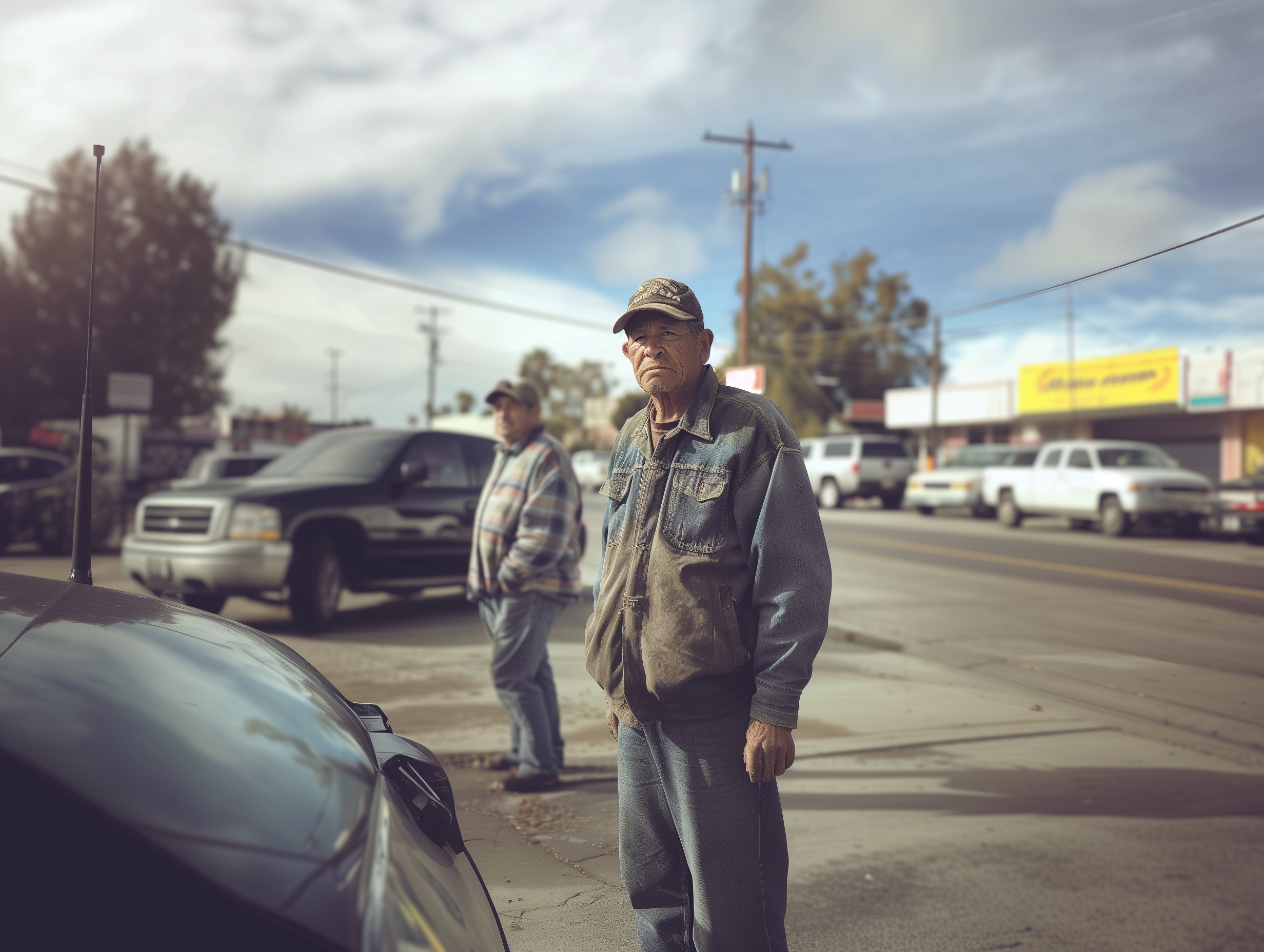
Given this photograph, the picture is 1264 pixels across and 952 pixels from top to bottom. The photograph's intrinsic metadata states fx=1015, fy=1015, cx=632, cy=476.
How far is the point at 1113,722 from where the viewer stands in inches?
233

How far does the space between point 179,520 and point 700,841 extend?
771 centimetres

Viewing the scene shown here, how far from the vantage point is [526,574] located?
4535mm

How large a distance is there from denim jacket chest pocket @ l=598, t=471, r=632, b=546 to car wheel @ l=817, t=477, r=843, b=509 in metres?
26.1

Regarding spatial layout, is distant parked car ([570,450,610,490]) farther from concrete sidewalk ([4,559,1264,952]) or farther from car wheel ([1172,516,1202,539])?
concrete sidewalk ([4,559,1264,952])

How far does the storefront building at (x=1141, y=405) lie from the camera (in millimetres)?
29141

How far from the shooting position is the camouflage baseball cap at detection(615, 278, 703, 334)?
7.98 feet

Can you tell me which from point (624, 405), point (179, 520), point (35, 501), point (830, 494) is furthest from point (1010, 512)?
point (624, 405)

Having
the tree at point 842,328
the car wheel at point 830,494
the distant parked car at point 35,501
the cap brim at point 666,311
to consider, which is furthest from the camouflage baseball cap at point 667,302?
the tree at point 842,328

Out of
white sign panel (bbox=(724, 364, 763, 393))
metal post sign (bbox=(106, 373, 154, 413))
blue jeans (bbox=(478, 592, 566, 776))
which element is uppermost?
white sign panel (bbox=(724, 364, 763, 393))

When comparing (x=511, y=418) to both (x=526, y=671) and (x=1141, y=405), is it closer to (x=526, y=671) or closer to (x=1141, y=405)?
(x=526, y=671)

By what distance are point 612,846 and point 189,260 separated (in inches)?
1400

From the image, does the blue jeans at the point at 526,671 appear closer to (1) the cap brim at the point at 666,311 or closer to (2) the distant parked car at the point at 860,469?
(1) the cap brim at the point at 666,311

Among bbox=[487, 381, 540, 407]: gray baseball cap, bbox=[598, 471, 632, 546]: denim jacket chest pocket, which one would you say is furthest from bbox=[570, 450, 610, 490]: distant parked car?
bbox=[598, 471, 632, 546]: denim jacket chest pocket

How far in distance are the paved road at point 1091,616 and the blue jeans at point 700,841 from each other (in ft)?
10.3
